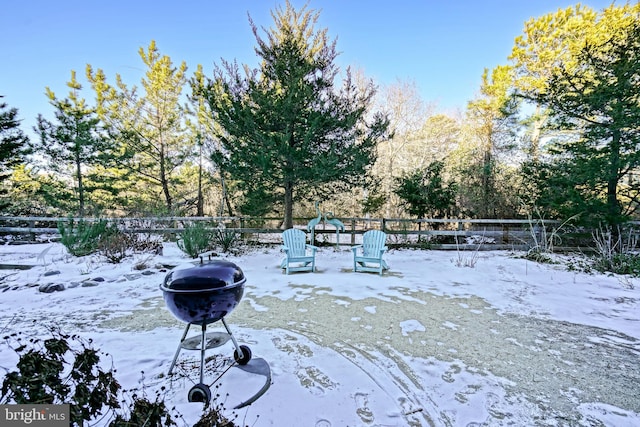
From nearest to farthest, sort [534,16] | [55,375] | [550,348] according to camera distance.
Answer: [55,375] → [550,348] → [534,16]

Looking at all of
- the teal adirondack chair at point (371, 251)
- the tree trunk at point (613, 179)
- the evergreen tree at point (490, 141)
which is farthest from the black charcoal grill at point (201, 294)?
the evergreen tree at point (490, 141)

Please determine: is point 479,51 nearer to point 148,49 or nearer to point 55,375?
point 148,49

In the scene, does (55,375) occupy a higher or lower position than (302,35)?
lower

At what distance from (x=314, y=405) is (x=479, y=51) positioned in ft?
39.2

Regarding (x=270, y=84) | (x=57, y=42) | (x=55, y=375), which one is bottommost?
(x=55, y=375)

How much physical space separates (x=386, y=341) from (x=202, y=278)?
1.70 metres

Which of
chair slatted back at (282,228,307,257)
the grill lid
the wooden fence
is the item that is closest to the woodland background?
the wooden fence

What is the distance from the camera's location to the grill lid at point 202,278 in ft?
5.81

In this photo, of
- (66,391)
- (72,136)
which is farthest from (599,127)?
(72,136)

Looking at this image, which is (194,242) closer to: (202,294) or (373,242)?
(373,242)

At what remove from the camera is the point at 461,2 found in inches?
281

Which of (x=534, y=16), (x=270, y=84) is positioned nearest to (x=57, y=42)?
(x=270, y=84)

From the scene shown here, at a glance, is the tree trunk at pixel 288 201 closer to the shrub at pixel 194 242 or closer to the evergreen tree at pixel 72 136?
the shrub at pixel 194 242

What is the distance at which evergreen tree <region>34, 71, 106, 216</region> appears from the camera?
1039 cm
